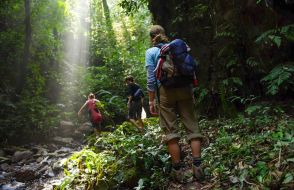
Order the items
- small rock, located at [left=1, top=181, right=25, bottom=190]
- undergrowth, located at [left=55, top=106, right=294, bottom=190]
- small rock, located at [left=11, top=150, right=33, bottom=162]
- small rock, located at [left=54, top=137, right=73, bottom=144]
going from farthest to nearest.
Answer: small rock, located at [left=54, top=137, right=73, bottom=144], small rock, located at [left=11, top=150, right=33, bottom=162], small rock, located at [left=1, top=181, right=25, bottom=190], undergrowth, located at [left=55, top=106, right=294, bottom=190]

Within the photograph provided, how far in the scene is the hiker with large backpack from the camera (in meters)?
4.66

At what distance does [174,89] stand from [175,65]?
362 millimetres

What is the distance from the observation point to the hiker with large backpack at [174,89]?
4.66 metres

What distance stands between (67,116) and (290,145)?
1449 cm

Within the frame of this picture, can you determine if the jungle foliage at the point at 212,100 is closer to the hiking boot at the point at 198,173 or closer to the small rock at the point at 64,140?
the hiking boot at the point at 198,173

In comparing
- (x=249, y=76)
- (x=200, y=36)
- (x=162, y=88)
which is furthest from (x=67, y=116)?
(x=162, y=88)

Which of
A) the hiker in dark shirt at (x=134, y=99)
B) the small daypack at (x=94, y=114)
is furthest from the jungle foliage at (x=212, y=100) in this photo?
the small daypack at (x=94, y=114)

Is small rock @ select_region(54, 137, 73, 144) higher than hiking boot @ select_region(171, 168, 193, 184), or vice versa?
small rock @ select_region(54, 137, 73, 144)

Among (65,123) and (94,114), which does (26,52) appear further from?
(94,114)

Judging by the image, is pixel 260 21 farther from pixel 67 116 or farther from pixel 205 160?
pixel 67 116

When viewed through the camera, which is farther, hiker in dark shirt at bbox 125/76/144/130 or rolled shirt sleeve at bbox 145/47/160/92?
hiker in dark shirt at bbox 125/76/144/130

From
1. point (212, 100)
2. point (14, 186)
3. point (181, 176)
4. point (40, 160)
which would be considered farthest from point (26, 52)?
point (181, 176)

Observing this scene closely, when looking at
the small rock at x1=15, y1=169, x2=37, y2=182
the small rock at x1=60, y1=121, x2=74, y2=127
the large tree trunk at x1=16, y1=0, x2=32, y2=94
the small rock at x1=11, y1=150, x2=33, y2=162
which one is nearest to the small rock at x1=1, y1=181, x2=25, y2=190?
the small rock at x1=15, y1=169, x2=37, y2=182

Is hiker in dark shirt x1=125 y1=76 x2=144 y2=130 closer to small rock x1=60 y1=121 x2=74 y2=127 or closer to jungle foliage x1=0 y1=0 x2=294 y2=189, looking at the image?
jungle foliage x1=0 y1=0 x2=294 y2=189
